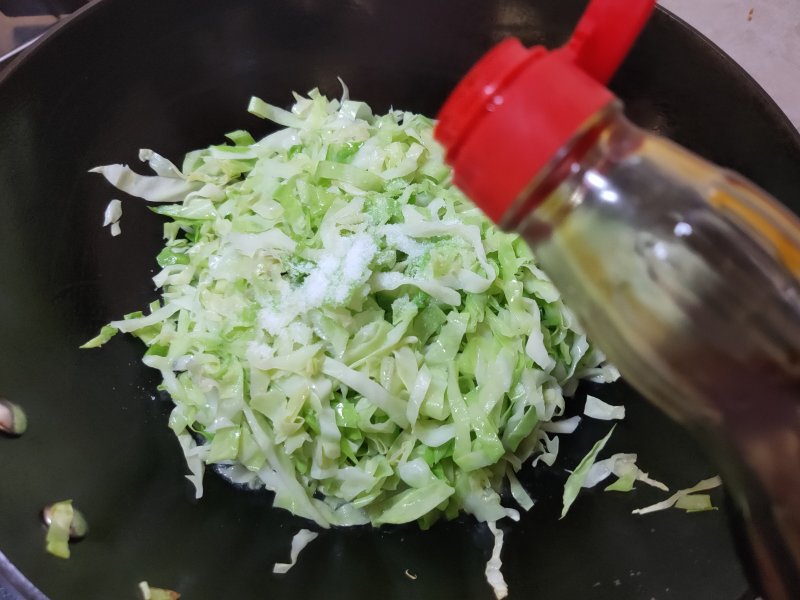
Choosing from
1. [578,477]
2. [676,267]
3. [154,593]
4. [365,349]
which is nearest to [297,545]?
[154,593]

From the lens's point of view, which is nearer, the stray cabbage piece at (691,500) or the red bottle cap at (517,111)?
the red bottle cap at (517,111)

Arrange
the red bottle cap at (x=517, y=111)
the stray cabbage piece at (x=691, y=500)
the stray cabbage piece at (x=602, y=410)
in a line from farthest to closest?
the stray cabbage piece at (x=602, y=410), the stray cabbage piece at (x=691, y=500), the red bottle cap at (x=517, y=111)

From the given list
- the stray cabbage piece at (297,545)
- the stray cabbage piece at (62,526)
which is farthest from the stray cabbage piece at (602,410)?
the stray cabbage piece at (62,526)

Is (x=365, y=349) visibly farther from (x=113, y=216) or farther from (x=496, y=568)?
(x=113, y=216)

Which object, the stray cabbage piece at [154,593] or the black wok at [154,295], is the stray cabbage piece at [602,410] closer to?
the black wok at [154,295]

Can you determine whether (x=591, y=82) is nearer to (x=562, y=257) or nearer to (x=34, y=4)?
(x=562, y=257)
